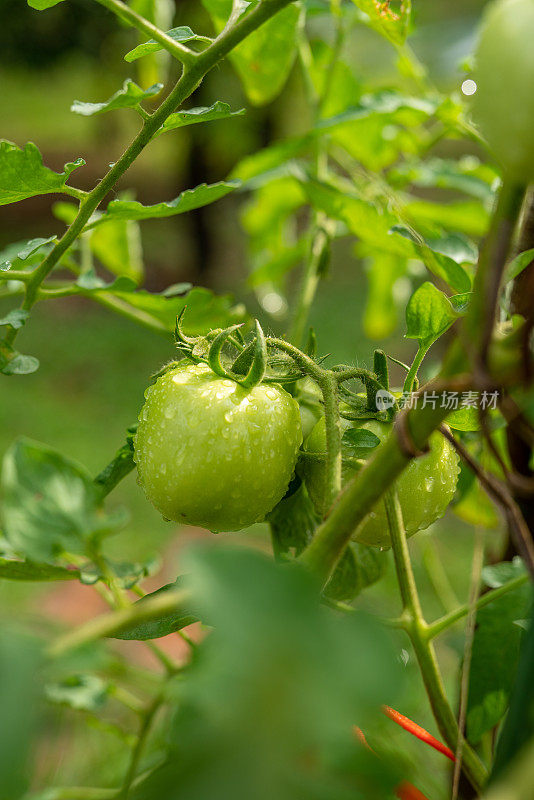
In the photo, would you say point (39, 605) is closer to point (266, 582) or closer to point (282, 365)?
point (282, 365)

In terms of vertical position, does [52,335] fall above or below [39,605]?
below

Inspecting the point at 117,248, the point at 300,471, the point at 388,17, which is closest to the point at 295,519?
the point at 300,471

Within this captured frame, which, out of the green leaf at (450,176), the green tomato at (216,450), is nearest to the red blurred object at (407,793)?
the green tomato at (216,450)

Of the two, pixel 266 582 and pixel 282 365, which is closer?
pixel 266 582

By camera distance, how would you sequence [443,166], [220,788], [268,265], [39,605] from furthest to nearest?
1. [39,605]
2. [268,265]
3. [443,166]
4. [220,788]

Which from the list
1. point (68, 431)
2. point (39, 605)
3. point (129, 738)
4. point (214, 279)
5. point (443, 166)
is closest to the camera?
point (129, 738)

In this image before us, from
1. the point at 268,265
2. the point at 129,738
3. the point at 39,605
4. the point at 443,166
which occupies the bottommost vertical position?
the point at 39,605

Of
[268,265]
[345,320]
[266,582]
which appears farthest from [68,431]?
[266,582]

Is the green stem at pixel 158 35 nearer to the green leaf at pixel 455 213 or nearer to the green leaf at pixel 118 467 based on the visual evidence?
the green leaf at pixel 118 467
